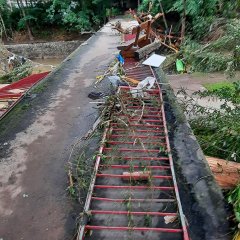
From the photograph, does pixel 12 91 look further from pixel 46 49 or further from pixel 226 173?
pixel 46 49

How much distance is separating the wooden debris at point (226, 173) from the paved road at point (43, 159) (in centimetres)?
237

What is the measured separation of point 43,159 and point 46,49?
1889 cm

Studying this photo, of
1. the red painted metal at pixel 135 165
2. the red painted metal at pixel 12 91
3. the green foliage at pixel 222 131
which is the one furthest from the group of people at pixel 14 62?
the red painted metal at pixel 135 165

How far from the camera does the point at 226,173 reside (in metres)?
4.87

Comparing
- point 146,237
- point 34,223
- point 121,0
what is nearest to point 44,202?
point 34,223

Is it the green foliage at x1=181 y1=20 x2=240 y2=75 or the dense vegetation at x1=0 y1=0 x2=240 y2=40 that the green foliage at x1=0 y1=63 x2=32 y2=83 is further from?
the dense vegetation at x1=0 y1=0 x2=240 y2=40

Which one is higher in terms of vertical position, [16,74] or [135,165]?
[135,165]

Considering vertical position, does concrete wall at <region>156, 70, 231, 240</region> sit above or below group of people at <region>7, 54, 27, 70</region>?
above

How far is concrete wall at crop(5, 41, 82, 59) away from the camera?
2183 cm

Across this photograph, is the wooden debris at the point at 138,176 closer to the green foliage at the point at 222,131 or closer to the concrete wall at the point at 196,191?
the concrete wall at the point at 196,191

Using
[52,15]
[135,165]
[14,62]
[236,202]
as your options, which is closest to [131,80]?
[135,165]

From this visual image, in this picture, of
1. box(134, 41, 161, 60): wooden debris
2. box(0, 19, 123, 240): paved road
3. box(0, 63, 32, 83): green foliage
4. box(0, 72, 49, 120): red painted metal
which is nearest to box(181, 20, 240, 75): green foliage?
box(134, 41, 161, 60): wooden debris

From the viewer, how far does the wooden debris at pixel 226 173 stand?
474 centimetres

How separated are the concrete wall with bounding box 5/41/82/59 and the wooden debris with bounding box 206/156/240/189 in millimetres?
18529
